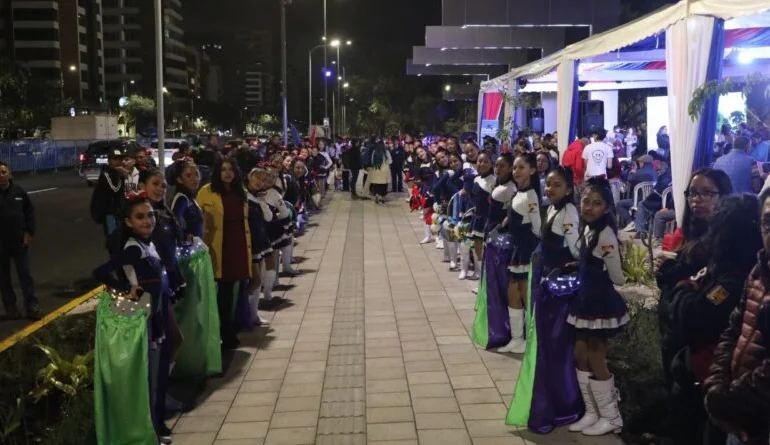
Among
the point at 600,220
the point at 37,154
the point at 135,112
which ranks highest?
the point at 135,112

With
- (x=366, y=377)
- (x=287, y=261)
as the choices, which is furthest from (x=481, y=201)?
(x=287, y=261)

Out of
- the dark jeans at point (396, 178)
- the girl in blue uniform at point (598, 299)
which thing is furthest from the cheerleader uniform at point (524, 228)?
the dark jeans at point (396, 178)

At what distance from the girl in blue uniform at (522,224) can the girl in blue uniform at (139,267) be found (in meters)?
3.12

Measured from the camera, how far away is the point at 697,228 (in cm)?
398

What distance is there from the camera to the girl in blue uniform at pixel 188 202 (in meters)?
6.05

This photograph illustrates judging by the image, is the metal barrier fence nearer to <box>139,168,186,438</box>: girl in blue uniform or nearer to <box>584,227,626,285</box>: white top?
<box>139,168,186,438</box>: girl in blue uniform

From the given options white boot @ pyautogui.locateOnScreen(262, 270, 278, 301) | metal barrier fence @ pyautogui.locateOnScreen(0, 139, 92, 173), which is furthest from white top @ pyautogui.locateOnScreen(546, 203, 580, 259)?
metal barrier fence @ pyautogui.locateOnScreen(0, 139, 92, 173)

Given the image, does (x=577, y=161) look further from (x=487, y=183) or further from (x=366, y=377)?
(x=366, y=377)

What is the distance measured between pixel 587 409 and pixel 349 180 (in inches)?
789

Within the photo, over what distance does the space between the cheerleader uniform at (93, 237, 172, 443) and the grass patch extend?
505mm

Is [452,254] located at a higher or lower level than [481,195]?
lower

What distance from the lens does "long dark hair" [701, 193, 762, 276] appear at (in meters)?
3.24

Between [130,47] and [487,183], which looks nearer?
[487,183]

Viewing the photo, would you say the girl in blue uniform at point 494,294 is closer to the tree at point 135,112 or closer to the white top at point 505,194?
the white top at point 505,194
